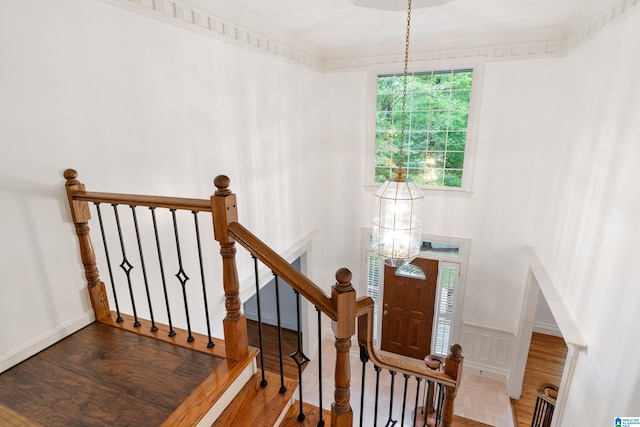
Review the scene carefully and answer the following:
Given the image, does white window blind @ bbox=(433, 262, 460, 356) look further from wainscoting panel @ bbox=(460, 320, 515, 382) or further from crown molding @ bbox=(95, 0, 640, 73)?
crown molding @ bbox=(95, 0, 640, 73)

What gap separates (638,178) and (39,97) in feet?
12.2

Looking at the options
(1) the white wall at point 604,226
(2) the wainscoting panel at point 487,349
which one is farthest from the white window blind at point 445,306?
(1) the white wall at point 604,226

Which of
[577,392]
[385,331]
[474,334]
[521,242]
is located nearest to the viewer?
[577,392]

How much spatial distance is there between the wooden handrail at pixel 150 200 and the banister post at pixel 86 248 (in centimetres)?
5

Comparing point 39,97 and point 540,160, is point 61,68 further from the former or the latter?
point 540,160

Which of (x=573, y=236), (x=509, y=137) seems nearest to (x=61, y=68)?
(x=573, y=236)

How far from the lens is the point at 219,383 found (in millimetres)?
1667

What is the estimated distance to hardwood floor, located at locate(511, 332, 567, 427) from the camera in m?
4.84

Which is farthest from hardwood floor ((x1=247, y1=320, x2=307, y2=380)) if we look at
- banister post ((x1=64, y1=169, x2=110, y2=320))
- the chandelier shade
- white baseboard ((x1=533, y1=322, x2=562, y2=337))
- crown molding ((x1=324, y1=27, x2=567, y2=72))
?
crown molding ((x1=324, y1=27, x2=567, y2=72))

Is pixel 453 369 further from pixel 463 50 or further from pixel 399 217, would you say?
pixel 463 50

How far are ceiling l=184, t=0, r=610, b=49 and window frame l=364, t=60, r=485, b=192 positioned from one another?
0.36 meters

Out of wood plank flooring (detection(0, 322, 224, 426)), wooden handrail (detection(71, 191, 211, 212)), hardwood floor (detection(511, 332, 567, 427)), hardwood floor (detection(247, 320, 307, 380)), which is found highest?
wooden handrail (detection(71, 191, 211, 212))

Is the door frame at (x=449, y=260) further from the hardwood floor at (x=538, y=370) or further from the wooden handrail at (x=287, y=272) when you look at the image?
the wooden handrail at (x=287, y=272)

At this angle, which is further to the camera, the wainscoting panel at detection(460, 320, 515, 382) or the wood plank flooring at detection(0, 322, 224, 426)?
the wainscoting panel at detection(460, 320, 515, 382)
